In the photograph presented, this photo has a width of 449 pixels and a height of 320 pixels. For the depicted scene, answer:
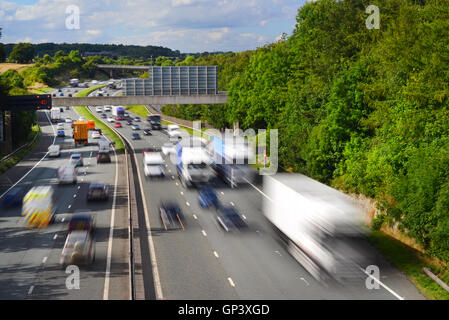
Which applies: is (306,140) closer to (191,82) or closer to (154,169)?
(154,169)

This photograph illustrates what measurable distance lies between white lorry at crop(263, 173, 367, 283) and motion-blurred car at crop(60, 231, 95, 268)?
1126 centimetres

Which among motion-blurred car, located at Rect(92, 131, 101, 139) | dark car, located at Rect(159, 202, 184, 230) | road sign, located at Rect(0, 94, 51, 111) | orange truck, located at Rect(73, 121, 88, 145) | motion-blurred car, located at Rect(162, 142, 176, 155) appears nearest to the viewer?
dark car, located at Rect(159, 202, 184, 230)

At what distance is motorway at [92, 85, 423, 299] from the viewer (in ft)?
84.6

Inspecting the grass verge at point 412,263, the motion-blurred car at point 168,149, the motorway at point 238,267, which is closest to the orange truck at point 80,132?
the motion-blurred car at point 168,149

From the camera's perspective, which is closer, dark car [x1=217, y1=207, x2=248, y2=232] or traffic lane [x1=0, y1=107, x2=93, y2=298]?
traffic lane [x1=0, y1=107, x2=93, y2=298]

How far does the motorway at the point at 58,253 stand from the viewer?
85.3 feet

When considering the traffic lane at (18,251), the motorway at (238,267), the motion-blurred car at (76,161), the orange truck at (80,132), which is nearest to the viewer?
the motorway at (238,267)

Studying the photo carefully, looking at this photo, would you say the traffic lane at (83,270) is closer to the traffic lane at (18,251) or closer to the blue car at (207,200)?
the traffic lane at (18,251)

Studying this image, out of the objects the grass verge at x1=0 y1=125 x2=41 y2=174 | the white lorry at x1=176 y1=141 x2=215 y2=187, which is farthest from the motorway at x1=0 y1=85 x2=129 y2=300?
the grass verge at x1=0 y1=125 x2=41 y2=174

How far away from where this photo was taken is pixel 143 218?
41.4 m

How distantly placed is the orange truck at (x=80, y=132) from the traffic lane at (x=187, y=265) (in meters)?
53.1

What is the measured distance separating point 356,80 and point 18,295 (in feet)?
121

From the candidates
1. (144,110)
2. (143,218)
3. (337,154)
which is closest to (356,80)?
(337,154)

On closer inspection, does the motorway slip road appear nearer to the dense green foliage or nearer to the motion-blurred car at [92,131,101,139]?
the dense green foliage
